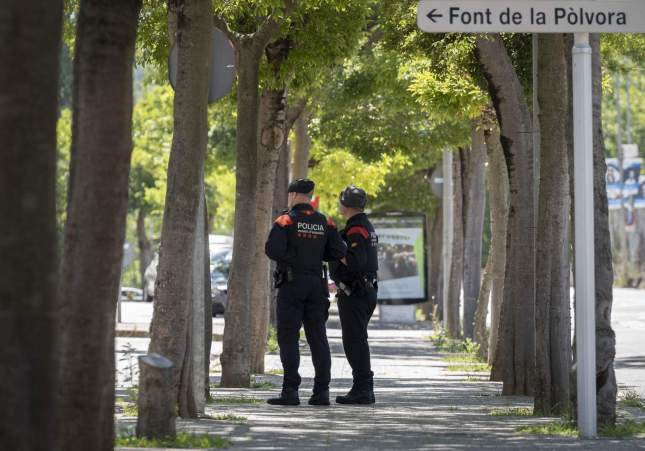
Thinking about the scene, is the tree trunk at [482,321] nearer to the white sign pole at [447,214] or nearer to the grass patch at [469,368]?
the grass patch at [469,368]

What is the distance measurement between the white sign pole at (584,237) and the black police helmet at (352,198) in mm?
3632

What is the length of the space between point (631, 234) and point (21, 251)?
91.7m

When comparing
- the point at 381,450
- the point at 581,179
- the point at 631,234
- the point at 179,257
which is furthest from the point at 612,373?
the point at 631,234

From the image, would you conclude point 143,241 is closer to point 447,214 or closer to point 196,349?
point 447,214

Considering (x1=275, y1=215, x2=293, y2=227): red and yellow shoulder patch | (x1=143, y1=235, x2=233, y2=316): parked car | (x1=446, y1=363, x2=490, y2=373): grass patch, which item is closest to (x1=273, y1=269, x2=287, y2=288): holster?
(x1=275, y1=215, x2=293, y2=227): red and yellow shoulder patch

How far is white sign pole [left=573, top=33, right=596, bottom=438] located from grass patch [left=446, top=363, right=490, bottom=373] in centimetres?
1004

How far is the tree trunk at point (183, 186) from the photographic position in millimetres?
10430

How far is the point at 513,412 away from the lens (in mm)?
13039

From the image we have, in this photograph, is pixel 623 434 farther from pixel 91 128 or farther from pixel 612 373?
pixel 91 128

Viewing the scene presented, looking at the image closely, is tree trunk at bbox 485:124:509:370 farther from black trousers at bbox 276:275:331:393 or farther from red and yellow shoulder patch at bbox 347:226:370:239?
black trousers at bbox 276:275:331:393

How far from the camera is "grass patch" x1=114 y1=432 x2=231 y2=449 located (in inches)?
374

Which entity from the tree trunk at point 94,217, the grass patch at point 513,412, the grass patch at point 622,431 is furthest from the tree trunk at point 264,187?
the tree trunk at point 94,217

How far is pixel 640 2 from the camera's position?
10430 millimetres

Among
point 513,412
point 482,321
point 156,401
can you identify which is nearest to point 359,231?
point 513,412
